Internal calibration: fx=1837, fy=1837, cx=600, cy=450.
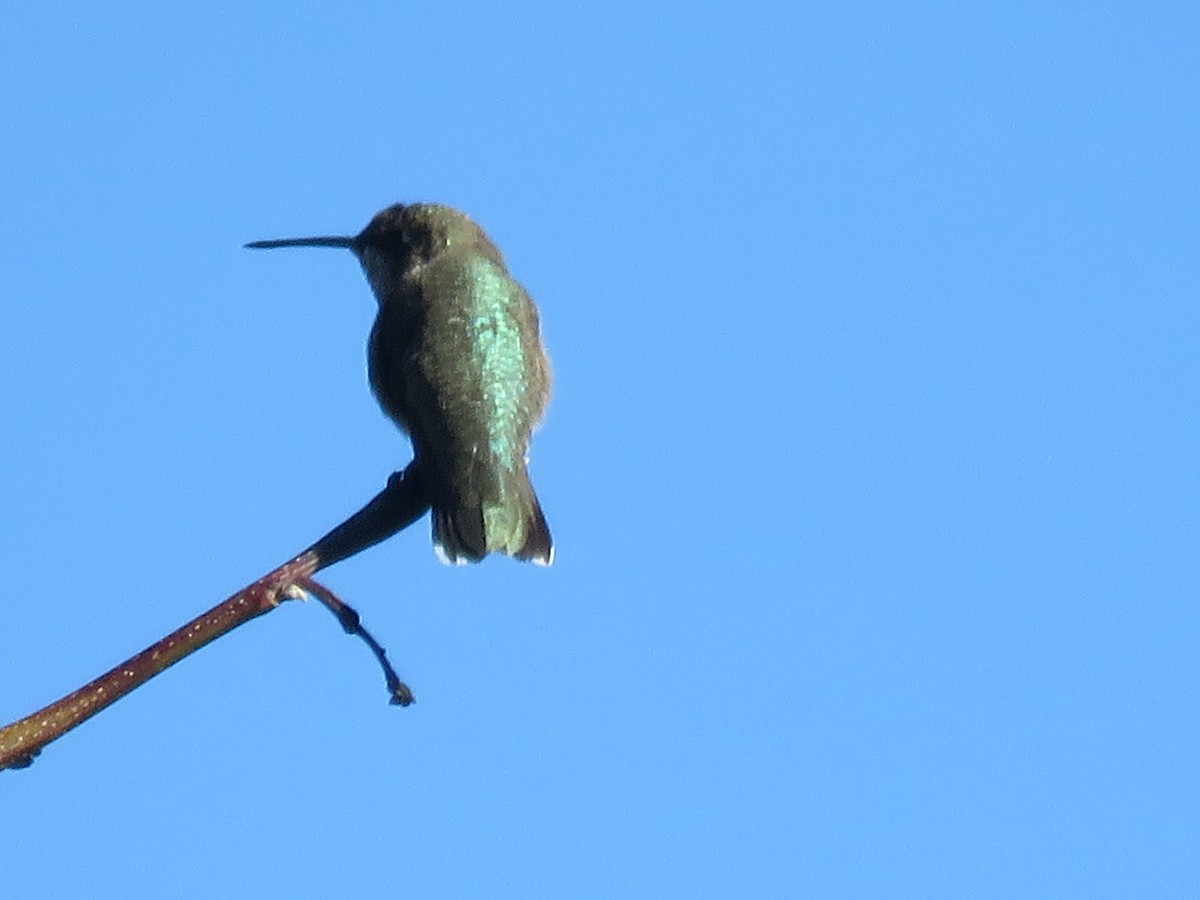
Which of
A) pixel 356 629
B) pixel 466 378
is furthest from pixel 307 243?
pixel 356 629

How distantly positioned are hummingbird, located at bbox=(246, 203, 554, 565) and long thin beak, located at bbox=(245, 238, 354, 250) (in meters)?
0.62

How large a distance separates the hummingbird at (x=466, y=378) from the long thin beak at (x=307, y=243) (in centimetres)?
62

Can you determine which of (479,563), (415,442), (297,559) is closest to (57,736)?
(297,559)

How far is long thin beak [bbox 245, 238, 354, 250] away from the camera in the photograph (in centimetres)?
741

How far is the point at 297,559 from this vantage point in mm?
2869

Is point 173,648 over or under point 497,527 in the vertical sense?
under

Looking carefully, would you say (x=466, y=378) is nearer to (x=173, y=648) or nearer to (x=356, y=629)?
(x=356, y=629)

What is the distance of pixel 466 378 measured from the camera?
18.9 ft

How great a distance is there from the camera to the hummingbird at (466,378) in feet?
17.1

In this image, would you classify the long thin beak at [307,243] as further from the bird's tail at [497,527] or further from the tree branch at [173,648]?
the tree branch at [173,648]

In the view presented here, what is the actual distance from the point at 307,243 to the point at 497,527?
2712 millimetres

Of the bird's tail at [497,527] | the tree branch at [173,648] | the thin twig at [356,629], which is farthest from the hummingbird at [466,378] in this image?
the tree branch at [173,648]

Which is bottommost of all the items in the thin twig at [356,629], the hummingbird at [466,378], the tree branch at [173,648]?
the tree branch at [173,648]

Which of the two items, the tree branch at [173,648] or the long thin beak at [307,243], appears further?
the long thin beak at [307,243]
